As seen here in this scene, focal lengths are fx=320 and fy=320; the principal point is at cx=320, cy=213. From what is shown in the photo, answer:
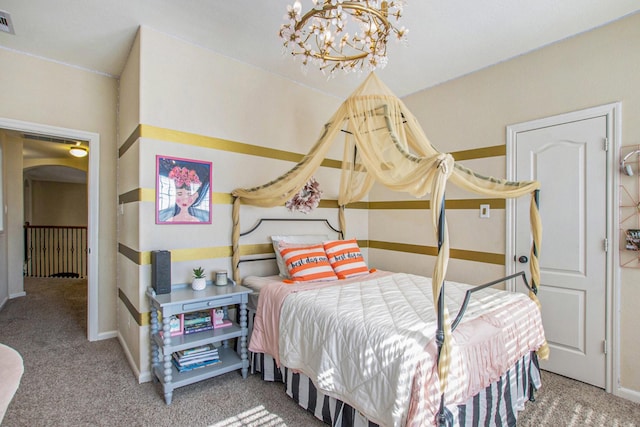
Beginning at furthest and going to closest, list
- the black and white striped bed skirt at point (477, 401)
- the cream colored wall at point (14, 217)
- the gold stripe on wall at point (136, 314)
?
1. the cream colored wall at point (14, 217)
2. the gold stripe on wall at point (136, 314)
3. the black and white striped bed skirt at point (477, 401)

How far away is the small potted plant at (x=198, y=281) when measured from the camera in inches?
108

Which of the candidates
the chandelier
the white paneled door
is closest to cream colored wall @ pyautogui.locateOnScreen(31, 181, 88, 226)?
the chandelier

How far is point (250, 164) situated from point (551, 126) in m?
2.90

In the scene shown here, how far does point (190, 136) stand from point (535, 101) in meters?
3.27

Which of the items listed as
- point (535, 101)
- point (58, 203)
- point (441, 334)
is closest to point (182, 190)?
point (441, 334)

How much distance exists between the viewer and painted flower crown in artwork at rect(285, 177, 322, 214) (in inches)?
143

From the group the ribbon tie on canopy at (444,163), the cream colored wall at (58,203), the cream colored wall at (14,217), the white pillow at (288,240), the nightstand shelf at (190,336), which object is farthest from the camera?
the cream colored wall at (58,203)

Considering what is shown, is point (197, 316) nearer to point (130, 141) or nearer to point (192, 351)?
point (192, 351)

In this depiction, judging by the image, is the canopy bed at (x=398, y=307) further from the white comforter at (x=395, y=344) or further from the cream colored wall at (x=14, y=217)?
the cream colored wall at (x=14, y=217)

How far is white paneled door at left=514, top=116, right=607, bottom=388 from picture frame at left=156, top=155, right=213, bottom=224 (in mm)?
3067

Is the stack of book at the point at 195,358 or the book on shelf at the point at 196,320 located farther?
the book on shelf at the point at 196,320

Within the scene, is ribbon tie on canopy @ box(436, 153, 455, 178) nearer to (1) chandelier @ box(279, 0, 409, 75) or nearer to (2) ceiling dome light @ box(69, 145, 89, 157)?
(1) chandelier @ box(279, 0, 409, 75)

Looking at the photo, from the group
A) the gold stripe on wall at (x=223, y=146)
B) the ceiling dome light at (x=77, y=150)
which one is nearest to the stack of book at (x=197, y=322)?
the gold stripe on wall at (x=223, y=146)

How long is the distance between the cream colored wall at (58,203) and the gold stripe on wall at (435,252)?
31.1 feet
